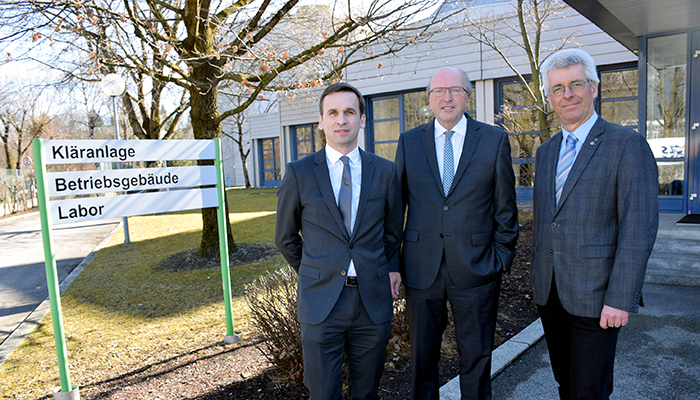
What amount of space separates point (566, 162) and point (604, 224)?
399mm

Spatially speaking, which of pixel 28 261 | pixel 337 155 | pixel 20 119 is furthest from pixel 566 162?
pixel 20 119

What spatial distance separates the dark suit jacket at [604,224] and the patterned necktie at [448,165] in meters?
0.56

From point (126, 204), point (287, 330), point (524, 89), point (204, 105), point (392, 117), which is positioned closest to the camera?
point (287, 330)

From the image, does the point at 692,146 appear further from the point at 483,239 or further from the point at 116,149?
the point at 116,149

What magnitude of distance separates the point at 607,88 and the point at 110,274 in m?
12.7

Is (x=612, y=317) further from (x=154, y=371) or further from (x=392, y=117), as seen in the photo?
(x=392, y=117)

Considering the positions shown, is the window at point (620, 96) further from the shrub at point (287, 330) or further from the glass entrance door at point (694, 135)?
the shrub at point (287, 330)

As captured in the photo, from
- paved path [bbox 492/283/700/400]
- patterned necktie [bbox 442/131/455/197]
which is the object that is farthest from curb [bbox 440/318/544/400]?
patterned necktie [bbox 442/131/455/197]

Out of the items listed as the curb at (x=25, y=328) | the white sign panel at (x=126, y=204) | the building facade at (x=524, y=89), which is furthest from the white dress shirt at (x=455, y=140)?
the curb at (x=25, y=328)

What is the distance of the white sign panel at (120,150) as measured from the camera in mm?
3580

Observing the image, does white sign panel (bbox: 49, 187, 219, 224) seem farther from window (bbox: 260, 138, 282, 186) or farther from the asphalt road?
window (bbox: 260, 138, 282, 186)

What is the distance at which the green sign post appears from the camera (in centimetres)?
351

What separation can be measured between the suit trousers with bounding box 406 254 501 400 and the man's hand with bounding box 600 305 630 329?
0.62 metres

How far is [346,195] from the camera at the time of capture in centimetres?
241
